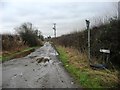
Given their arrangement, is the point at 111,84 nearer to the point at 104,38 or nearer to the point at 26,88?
the point at 26,88

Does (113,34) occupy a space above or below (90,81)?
above

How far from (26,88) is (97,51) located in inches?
324

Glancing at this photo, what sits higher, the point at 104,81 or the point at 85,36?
the point at 85,36

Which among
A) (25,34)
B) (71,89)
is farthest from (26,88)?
(25,34)

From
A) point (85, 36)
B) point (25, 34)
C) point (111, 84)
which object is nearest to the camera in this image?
point (111, 84)

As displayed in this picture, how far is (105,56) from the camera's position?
14.8m

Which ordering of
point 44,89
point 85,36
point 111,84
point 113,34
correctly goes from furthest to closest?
1. point 85,36
2. point 113,34
3. point 44,89
4. point 111,84

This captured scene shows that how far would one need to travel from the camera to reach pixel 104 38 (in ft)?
49.7

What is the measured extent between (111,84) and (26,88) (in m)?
3.19

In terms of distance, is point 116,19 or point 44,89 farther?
point 116,19

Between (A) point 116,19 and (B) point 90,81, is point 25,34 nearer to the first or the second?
(A) point 116,19

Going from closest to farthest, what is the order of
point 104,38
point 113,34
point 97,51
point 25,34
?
point 113,34 < point 104,38 < point 97,51 < point 25,34

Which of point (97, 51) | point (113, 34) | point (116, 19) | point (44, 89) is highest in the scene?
point (116, 19)

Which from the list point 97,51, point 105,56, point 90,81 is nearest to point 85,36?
point 97,51
